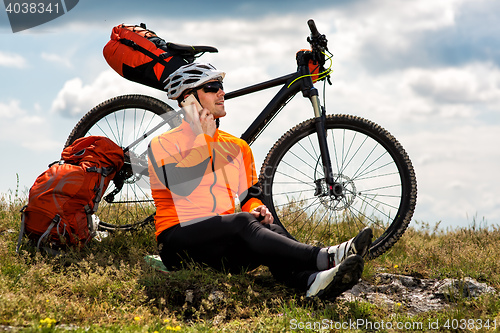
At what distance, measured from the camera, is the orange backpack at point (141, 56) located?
629 centimetres

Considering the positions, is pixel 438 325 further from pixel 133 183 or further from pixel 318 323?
pixel 133 183

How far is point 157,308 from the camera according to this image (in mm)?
4426

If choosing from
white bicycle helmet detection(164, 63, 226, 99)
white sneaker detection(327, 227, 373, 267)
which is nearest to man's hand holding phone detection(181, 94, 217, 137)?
white bicycle helmet detection(164, 63, 226, 99)

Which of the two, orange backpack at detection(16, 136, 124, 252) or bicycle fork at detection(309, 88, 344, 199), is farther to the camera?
bicycle fork at detection(309, 88, 344, 199)

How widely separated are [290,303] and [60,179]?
9.89 ft

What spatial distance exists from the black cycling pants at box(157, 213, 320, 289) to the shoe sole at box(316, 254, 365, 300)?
0.33 meters

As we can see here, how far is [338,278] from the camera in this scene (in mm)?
4113

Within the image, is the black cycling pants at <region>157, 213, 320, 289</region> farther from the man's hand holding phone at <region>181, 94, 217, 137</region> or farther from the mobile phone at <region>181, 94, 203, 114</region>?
the mobile phone at <region>181, 94, 203, 114</region>

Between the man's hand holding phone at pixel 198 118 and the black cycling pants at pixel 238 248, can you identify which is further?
the man's hand holding phone at pixel 198 118

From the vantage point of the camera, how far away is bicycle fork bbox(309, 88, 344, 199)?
5746 mm

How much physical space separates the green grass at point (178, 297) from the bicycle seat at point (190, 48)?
251cm

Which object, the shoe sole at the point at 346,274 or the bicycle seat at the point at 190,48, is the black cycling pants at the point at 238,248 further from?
the bicycle seat at the point at 190,48

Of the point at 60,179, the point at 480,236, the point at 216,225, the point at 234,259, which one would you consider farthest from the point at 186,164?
the point at 480,236

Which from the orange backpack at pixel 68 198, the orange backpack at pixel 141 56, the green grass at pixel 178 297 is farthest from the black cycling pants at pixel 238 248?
the orange backpack at pixel 141 56
